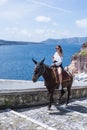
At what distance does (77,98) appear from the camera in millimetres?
18234

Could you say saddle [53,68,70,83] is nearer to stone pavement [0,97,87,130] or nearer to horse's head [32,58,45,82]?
horse's head [32,58,45,82]

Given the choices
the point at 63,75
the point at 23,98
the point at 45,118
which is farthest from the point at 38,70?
the point at 23,98

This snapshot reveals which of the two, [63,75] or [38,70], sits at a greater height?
[38,70]

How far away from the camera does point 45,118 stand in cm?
1258

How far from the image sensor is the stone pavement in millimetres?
11242

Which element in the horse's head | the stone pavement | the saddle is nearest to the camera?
the stone pavement

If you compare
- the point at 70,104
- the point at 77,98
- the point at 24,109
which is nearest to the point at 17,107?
the point at 24,109

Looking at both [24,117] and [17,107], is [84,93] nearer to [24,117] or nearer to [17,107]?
[17,107]

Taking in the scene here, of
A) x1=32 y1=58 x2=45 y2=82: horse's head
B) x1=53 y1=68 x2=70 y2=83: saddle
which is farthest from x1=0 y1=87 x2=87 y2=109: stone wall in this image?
x1=32 y1=58 x2=45 y2=82: horse's head

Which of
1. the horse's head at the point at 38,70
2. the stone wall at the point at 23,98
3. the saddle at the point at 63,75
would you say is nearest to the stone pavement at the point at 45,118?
the stone wall at the point at 23,98

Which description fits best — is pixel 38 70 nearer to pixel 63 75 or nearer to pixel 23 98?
pixel 63 75

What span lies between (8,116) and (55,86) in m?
2.66

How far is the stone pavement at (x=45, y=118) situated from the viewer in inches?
443

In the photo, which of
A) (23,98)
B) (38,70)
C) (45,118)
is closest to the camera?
(45,118)
